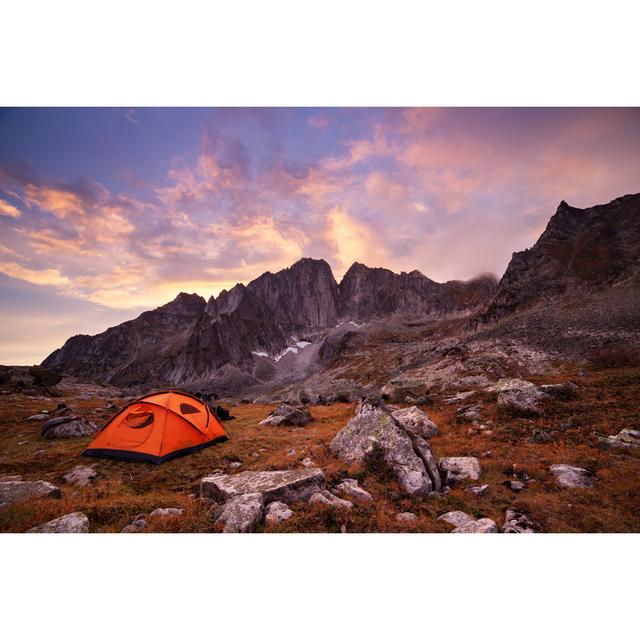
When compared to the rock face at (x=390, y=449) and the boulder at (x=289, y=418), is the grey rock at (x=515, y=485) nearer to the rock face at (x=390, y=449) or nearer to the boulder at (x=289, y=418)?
the rock face at (x=390, y=449)

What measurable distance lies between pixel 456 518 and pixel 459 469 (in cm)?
253

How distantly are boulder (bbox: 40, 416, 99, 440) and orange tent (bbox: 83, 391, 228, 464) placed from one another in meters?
4.50

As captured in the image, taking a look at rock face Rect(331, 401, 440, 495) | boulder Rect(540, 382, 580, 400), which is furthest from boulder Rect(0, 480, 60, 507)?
boulder Rect(540, 382, 580, 400)

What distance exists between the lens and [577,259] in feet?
208

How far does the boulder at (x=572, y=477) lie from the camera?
7426mm

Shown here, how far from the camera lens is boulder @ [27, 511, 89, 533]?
605cm

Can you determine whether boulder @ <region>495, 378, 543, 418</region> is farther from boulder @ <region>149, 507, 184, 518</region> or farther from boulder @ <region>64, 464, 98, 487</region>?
boulder @ <region>64, 464, 98, 487</region>

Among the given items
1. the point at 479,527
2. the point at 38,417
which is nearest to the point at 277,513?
the point at 479,527

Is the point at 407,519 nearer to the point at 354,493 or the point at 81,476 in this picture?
the point at 354,493

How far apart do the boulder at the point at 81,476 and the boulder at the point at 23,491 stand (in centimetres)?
118

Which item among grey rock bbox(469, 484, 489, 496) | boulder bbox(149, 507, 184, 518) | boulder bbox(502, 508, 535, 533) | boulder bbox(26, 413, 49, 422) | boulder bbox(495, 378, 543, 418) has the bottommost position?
boulder bbox(149, 507, 184, 518)

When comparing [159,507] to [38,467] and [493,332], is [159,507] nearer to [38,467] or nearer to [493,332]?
[38,467]

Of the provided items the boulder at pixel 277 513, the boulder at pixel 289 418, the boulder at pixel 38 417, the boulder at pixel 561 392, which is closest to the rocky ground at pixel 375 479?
the boulder at pixel 277 513
